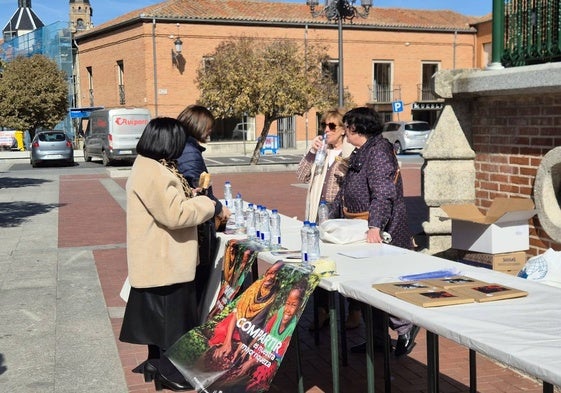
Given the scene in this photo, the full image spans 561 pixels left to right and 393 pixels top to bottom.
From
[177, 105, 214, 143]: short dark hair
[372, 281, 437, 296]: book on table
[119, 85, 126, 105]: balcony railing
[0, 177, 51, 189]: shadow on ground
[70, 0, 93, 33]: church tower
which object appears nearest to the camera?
[372, 281, 437, 296]: book on table

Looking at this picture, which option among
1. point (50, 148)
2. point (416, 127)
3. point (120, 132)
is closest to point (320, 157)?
point (120, 132)

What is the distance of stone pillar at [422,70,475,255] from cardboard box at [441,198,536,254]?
112 cm

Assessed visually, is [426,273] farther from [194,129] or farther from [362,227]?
[194,129]

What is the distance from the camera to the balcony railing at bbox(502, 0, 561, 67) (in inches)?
232

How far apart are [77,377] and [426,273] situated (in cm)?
268

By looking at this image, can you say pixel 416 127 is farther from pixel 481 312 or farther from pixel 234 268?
pixel 481 312

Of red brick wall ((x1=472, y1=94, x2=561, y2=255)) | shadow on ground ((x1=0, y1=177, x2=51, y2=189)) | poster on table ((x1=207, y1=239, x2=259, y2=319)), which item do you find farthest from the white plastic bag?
shadow on ground ((x1=0, y1=177, x2=51, y2=189))

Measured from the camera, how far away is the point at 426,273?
3631mm

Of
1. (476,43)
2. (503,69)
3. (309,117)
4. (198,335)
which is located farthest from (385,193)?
(476,43)

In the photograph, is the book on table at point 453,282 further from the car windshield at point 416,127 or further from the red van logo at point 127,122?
the car windshield at point 416,127

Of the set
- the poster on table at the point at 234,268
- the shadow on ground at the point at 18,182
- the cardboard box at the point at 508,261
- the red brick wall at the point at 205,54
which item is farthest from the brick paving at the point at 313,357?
the red brick wall at the point at 205,54

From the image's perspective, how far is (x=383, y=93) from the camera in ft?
154

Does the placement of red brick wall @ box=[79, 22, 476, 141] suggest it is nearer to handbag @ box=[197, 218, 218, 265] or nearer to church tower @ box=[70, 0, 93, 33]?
handbag @ box=[197, 218, 218, 265]

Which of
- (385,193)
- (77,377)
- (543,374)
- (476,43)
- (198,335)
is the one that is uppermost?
(476,43)
